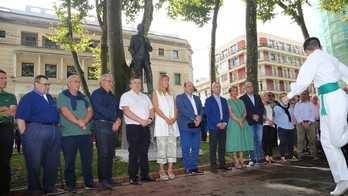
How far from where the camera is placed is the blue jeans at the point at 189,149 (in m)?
5.61

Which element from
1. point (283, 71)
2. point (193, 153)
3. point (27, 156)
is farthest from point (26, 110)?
point (283, 71)

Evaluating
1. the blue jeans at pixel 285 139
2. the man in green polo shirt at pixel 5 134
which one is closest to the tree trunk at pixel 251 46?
the blue jeans at pixel 285 139

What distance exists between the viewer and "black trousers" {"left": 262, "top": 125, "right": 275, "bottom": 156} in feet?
23.0

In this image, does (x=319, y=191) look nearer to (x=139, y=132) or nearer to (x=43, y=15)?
(x=139, y=132)

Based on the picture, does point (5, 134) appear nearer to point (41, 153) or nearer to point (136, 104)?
point (41, 153)

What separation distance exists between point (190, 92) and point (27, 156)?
3.38 meters

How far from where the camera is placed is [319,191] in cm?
349

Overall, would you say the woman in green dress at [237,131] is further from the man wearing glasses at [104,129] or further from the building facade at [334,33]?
the building facade at [334,33]

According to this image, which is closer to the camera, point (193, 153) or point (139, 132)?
point (139, 132)

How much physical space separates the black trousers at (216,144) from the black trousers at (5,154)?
3800mm

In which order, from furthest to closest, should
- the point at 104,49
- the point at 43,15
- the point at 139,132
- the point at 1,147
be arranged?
A: the point at 43,15, the point at 104,49, the point at 139,132, the point at 1,147

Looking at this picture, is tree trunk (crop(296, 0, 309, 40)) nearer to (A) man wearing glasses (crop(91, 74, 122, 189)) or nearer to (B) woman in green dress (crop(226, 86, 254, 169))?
(B) woman in green dress (crop(226, 86, 254, 169))

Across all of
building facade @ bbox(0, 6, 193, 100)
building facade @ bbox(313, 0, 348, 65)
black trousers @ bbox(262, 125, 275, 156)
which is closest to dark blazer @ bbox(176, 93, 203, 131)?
black trousers @ bbox(262, 125, 275, 156)

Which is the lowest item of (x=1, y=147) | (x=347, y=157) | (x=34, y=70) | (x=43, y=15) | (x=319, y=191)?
(x=319, y=191)
